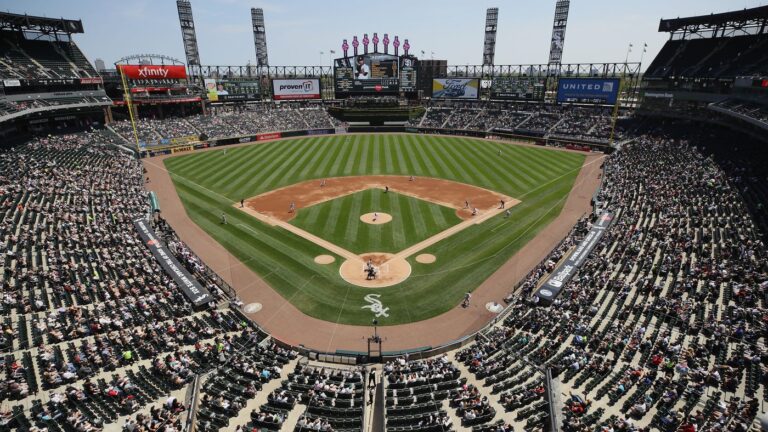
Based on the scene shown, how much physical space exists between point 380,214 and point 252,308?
654 inches

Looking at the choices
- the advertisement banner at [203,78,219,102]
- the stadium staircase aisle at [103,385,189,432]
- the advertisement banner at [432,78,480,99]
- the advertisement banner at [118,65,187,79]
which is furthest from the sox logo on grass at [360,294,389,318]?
the advertisement banner at [203,78,219,102]

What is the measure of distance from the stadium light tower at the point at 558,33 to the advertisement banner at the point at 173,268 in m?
82.0

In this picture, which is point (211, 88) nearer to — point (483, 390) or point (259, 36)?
point (259, 36)

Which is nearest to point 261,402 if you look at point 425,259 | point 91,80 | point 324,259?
point 324,259

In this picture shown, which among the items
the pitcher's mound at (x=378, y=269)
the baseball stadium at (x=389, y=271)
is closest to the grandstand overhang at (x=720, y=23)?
the baseball stadium at (x=389, y=271)

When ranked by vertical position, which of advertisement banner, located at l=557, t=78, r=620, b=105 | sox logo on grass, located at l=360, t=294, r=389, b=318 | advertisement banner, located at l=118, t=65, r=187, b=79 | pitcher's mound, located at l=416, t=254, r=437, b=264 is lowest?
sox logo on grass, located at l=360, t=294, r=389, b=318

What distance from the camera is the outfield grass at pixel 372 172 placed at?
82.2 ft

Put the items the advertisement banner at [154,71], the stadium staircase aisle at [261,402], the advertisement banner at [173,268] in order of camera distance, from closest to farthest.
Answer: the stadium staircase aisle at [261,402], the advertisement banner at [173,268], the advertisement banner at [154,71]

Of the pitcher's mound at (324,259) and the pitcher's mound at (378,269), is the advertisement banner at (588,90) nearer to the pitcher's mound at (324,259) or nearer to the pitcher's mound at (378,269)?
the pitcher's mound at (378,269)

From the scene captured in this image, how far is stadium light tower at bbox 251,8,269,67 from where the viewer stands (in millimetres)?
91250

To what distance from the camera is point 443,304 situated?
2409 cm

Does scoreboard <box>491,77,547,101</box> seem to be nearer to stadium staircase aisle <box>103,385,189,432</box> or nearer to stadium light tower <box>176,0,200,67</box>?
stadium light tower <box>176,0,200,67</box>

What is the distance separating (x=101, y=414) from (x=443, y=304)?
56.4ft

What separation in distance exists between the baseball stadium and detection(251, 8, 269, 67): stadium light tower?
3657cm
